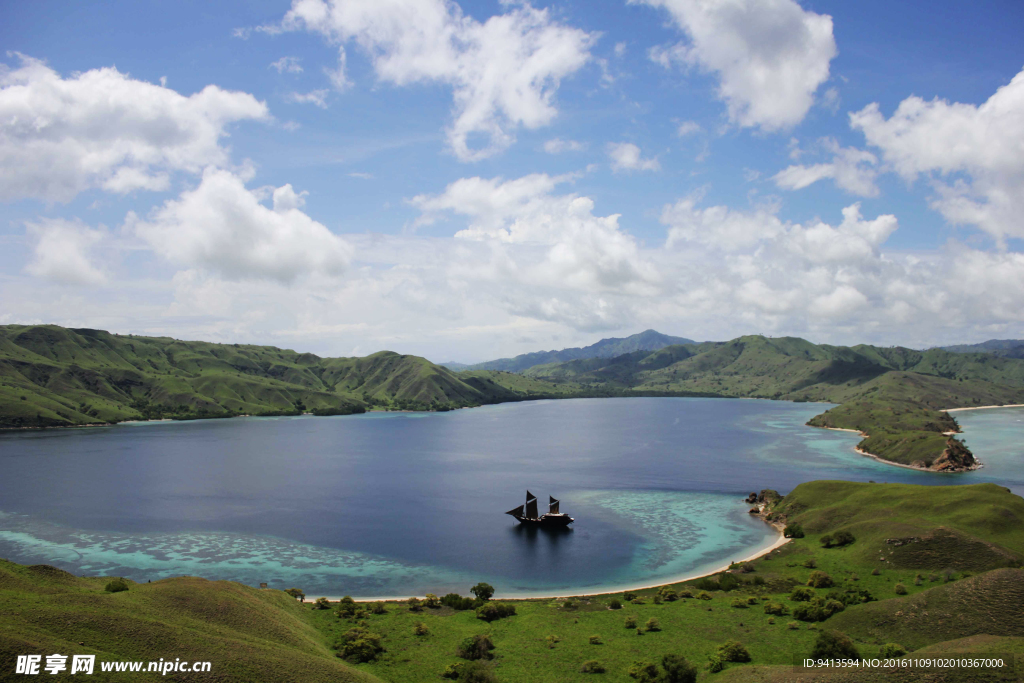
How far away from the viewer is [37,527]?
314ft

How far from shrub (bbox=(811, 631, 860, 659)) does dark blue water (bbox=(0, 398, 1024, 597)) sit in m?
29.5

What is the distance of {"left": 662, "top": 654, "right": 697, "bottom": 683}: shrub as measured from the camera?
130ft

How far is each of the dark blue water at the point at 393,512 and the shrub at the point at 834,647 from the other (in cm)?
2948

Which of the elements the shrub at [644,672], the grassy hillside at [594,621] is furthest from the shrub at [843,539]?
the shrub at [644,672]

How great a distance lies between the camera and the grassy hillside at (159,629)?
3119 cm

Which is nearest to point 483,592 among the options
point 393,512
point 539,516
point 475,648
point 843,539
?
point 475,648

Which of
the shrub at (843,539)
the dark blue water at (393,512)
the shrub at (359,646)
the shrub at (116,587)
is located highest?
the shrub at (116,587)

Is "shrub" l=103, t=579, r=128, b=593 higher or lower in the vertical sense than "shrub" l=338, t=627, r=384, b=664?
higher

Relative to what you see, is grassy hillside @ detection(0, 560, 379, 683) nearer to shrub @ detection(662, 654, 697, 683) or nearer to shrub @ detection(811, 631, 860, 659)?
shrub @ detection(662, 654, 697, 683)

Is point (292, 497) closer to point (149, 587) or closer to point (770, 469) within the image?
point (149, 587)

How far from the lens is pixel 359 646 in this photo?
44562 millimetres

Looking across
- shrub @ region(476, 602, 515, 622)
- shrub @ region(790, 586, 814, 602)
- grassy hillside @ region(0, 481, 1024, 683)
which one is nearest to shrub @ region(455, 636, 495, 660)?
grassy hillside @ region(0, 481, 1024, 683)

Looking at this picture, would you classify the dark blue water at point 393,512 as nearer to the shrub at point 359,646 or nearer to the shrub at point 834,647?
the shrub at point 359,646

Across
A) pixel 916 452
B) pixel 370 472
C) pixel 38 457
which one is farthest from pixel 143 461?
pixel 916 452
